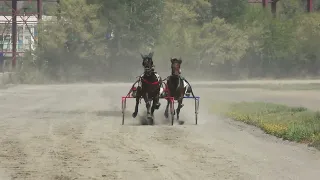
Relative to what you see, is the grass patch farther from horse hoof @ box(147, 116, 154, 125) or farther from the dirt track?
horse hoof @ box(147, 116, 154, 125)

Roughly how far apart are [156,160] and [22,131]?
7245 mm

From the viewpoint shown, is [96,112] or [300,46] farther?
[300,46]

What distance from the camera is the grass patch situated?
680 inches

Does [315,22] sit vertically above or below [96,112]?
above

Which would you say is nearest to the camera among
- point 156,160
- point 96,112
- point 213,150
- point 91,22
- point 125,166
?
point 125,166

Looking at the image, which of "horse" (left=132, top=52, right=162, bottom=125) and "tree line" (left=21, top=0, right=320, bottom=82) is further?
"tree line" (left=21, top=0, right=320, bottom=82)

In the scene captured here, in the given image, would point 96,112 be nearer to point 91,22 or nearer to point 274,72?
point 91,22

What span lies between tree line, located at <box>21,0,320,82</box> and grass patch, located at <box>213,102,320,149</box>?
52127 mm

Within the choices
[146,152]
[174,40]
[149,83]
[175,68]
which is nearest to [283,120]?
[175,68]

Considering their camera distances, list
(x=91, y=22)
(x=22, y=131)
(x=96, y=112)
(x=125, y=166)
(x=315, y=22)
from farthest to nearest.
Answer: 1. (x=315, y=22)
2. (x=91, y=22)
3. (x=96, y=112)
4. (x=22, y=131)
5. (x=125, y=166)

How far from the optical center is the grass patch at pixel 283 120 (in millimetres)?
17283

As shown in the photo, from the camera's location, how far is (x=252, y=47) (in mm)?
92250

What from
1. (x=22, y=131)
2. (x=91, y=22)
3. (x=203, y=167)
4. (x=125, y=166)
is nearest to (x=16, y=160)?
(x=125, y=166)

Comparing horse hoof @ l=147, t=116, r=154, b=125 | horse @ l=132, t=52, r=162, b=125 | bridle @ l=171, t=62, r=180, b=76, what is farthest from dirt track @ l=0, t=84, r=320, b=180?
bridle @ l=171, t=62, r=180, b=76
